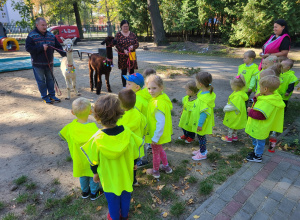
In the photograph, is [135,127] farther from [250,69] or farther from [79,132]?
[250,69]

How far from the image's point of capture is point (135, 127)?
104 inches

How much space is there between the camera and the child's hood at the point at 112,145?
195cm

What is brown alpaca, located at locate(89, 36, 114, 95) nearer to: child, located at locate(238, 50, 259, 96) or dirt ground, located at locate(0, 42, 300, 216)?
dirt ground, located at locate(0, 42, 300, 216)

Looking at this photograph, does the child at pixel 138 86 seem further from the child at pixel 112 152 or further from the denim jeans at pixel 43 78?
the denim jeans at pixel 43 78

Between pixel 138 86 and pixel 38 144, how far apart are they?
2429mm

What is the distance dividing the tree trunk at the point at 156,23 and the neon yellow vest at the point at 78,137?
662 inches

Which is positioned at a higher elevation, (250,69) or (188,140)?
(250,69)

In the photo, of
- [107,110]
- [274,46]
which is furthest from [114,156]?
[274,46]

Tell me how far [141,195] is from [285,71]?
14.5ft

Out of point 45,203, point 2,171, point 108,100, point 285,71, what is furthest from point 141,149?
point 285,71

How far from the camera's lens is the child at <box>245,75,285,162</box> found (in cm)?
318

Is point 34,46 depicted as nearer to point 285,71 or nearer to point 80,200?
point 80,200

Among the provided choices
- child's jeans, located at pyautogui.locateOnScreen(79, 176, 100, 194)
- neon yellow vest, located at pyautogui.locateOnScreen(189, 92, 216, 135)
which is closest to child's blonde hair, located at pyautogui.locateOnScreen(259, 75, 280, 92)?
neon yellow vest, located at pyautogui.locateOnScreen(189, 92, 216, 135)

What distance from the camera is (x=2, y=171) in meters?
3.28
